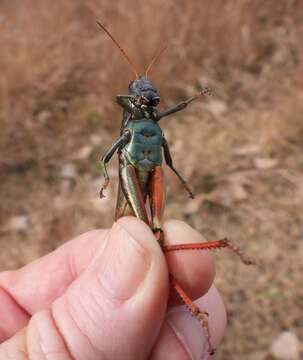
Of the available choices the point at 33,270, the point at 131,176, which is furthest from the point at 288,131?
the point at 131,176

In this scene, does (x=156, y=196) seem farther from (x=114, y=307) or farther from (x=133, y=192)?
(x=114, y=307)

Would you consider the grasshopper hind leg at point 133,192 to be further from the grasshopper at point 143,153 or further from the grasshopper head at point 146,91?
the grasshopper head at point 146,91

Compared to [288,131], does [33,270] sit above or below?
above

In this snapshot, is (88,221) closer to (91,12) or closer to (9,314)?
(9,314)

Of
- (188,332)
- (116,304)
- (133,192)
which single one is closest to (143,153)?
(133,192)

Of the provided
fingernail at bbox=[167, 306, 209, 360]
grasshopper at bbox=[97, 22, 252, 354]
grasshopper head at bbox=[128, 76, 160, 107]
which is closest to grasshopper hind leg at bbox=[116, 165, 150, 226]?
grasshopper at bbox=[97, 22, 252, 354]
